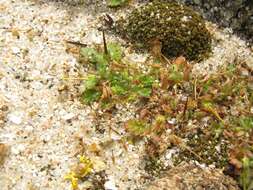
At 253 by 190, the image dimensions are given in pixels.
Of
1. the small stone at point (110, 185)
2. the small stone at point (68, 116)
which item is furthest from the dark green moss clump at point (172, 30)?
the small stone at point (110, 185)

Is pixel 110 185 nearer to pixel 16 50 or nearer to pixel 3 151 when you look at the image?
pixel 3 151

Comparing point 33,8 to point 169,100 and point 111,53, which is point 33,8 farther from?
point 169,100

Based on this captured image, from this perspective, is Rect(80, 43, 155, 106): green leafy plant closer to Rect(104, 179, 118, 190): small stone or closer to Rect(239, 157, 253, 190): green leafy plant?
Rect(104, 179, 118, 190): small stone

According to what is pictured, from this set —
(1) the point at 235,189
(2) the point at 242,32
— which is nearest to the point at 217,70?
(2) the point at 242,32

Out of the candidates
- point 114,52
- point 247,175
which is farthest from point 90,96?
point 247,175

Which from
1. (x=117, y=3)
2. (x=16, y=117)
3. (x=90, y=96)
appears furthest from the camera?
(x=117, y=3)
